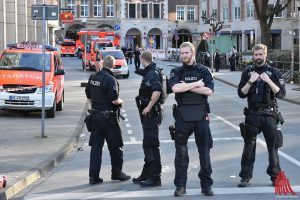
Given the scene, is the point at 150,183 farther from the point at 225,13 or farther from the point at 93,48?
the point at 225,13

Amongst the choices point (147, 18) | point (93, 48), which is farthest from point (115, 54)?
point (147, 18)

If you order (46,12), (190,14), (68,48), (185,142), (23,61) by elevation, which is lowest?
(185,142)

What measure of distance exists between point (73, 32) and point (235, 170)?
8516 centimetres

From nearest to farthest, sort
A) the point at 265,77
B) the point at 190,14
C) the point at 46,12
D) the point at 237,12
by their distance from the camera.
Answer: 1. the point at 265,77
2. the point at 46,12
3. the point at 237,12
4. the point at 190,14

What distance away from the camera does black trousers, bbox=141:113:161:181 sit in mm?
8613

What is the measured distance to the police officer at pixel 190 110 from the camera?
25.9 feet

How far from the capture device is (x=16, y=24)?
32.4 metres

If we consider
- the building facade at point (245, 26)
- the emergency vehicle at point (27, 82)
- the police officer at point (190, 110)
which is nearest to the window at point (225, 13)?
the building facade at point (245, 26)

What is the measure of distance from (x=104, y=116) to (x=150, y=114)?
31.7 inches

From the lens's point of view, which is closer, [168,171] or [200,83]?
[200,83]

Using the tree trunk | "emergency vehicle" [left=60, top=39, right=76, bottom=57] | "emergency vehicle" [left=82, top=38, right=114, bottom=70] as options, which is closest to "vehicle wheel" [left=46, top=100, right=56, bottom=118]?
"emergency vehicle" [left=82, top=38, right=114, bottom=70]

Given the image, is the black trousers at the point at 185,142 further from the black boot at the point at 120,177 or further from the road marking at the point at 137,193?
the black boot at the point at 120,177

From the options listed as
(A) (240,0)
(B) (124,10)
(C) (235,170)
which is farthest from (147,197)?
(B) (124,10)

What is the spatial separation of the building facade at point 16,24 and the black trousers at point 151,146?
21.3m
